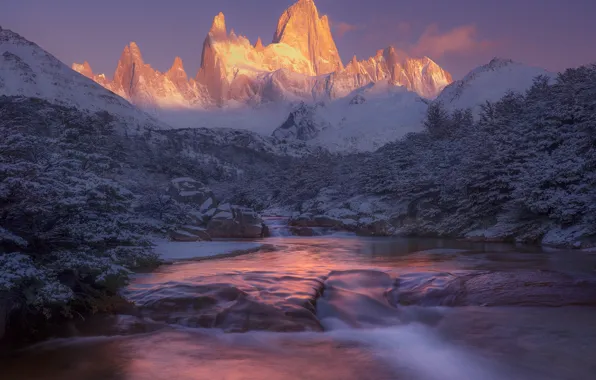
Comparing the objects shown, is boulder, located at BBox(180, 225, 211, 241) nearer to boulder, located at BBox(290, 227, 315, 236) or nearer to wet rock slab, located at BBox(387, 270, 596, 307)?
boulder, located at BBox(290, 227, 315, 236)

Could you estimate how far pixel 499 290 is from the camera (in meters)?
10.8

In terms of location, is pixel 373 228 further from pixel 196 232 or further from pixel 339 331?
pixel 339 331

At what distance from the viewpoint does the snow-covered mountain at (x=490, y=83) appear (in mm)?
127188

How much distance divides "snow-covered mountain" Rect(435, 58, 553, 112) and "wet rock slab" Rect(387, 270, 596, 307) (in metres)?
120

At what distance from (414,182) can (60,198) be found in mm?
31817

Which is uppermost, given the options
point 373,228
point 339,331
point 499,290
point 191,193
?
point 191,193

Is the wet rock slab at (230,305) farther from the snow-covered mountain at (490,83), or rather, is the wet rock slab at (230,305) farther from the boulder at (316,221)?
the snow-covered mountain at (490,83)

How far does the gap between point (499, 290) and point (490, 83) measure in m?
140

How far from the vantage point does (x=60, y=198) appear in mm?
7973

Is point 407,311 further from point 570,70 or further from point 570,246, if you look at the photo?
point 570,70

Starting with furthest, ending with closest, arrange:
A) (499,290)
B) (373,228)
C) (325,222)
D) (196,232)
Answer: (325,222), (373,228), (196,232), (499,290)

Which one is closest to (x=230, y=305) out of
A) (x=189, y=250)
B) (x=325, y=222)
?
(x=189, y=250)

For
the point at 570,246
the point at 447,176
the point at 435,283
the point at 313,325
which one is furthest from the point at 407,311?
the point at 447,176

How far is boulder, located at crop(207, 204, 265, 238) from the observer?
102 ft
